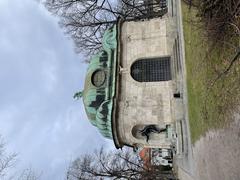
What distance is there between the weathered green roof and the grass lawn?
15.7 feet

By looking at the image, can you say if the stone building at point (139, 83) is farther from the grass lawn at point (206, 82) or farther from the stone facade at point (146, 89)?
the grass lawn at point (206, 82)

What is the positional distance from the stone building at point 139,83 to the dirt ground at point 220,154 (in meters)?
3.80

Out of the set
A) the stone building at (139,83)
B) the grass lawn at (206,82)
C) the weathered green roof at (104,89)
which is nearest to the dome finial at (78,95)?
the weathered green roof at (104,89)

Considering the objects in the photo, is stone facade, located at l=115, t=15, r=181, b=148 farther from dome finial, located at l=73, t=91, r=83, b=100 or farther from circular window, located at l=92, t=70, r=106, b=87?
dome finial, located at l=73, t=91, r=83, b=100

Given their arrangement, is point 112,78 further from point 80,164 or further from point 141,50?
A: point 80,164

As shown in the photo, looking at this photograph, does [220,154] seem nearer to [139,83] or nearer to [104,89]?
[139,83]

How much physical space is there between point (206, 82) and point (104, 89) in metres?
7.80

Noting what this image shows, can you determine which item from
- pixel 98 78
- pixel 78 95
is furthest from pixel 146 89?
pixel 78 95

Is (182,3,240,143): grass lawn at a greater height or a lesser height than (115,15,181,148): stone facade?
lesser

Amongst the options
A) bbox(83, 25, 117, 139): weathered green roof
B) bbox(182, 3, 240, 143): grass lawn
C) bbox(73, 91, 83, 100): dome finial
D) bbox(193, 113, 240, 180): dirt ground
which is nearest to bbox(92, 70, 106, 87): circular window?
bbox(83, 25, 117, 139): weathered green roof

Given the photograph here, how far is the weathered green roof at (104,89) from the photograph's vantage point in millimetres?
17719

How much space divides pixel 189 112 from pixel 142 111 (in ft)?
10.9

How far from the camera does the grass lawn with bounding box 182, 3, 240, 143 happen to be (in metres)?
9.19

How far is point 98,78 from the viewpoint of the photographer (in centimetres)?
1900
